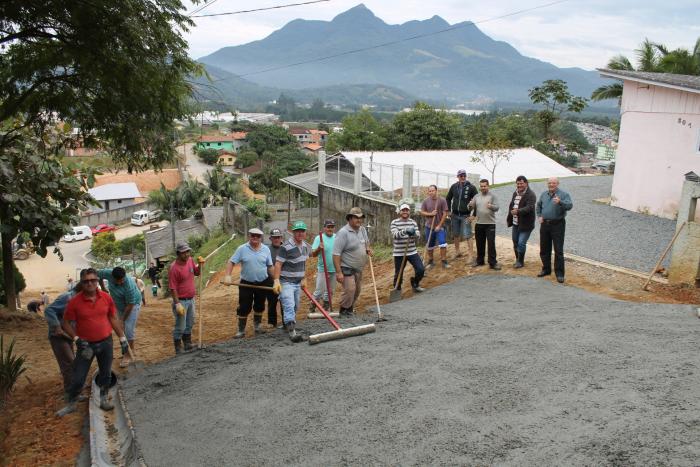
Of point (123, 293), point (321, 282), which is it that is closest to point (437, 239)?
point (321, 282)

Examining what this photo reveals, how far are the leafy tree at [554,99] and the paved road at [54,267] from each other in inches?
1195

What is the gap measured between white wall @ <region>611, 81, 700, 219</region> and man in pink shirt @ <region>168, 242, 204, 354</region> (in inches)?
490

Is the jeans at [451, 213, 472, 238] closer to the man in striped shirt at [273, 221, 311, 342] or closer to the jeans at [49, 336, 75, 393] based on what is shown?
the man in striped shirt at [273, 221, 311, 342]

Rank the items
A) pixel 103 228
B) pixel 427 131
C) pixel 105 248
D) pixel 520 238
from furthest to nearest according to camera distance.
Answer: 1. pixel 103 228
2. pixel 427 131
3. pixel 105 248
4. pixel 520 238

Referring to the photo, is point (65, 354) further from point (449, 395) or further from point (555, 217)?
point (555, 217)

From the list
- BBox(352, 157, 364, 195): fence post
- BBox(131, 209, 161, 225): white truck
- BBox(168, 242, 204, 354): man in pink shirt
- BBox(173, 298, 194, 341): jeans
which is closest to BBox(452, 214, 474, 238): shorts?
BBox(168, 242, 204, 354): man in pink shirt

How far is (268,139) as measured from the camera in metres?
95.4

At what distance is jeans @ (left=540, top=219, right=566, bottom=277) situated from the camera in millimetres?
9352

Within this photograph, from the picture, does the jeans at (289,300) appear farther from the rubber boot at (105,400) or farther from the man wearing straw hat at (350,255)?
the rubber boot at (105,400)

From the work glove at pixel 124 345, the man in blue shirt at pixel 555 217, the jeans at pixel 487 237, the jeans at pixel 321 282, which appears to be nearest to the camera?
the work glove at pixel 124 345

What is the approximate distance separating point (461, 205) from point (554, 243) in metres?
2.16

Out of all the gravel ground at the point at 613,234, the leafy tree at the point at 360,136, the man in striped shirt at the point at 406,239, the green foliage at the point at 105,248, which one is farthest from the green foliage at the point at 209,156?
the man in striped shirt at the point at 406,239

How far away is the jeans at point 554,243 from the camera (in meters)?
9.35

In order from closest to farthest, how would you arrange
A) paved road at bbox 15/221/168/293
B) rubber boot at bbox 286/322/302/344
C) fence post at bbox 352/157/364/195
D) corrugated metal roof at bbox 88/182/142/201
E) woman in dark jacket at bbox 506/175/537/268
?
rubber boot at bbox 286/322/302/344
woman in dark jacket at bbox 506/175/537/268
fence post at bbox 352/157/364/195
paved road at bbox 15/221/168/293
corrugated metal roof at bbox 88/182/142/201
